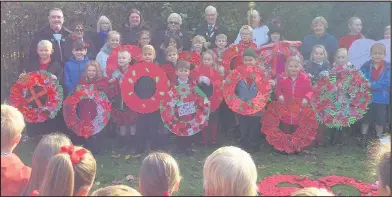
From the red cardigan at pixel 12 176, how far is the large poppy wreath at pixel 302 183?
268 cm

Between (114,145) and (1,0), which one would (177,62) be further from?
(1,0)

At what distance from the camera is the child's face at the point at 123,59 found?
6484mm

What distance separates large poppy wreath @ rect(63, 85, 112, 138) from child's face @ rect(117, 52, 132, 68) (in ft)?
1.76

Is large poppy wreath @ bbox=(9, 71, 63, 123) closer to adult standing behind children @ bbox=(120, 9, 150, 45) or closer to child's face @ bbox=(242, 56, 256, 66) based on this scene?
adult standing behind children @ bbox=(120, 9, 150, 45)

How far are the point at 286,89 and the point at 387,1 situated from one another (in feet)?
10.7

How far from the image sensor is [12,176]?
3.28m

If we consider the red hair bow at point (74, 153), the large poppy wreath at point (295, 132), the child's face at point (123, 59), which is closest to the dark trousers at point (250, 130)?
the large poppy wreath at point (295, 132)

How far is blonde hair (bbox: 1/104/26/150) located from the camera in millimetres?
3305

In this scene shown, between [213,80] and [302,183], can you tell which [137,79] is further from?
[302,183]

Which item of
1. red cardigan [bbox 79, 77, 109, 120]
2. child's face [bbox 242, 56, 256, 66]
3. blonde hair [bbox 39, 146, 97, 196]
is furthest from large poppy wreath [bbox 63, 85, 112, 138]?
blonde hair [bbox 39, 146, 97, 196]

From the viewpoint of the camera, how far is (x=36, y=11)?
902 centimetres

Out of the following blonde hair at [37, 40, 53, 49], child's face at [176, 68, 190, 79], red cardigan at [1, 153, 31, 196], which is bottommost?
red cardigan at [1, 153, 31, 196]

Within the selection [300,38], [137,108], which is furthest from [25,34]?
[300,38]

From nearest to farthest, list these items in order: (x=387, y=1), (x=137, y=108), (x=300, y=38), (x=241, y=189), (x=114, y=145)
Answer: (x=241, y=189) < (x=137, y=108) < (x=114, y=145) < (x=387, y=1) < (x=300, y=38)
